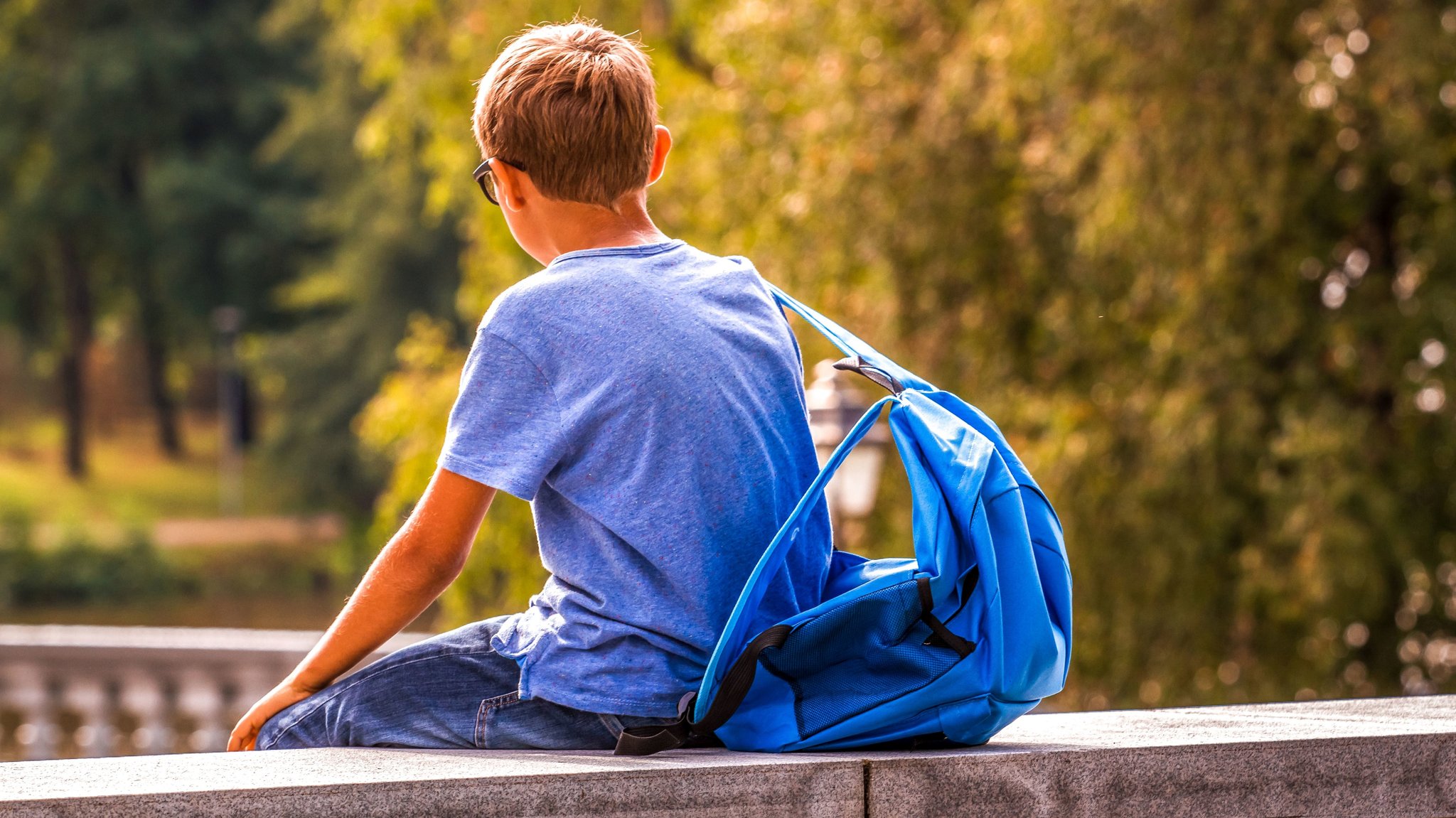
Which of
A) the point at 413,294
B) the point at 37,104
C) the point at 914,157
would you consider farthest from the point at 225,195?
the point at 914,157

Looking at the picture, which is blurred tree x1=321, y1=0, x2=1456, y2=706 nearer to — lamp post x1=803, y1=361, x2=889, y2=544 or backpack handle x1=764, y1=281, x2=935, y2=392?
lamp post x1=803, y1=361, x2=889, y2=544

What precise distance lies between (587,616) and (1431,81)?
19.6 feet

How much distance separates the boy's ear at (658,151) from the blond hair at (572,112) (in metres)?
0.03

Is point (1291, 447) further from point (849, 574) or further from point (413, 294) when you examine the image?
point (413, 294)

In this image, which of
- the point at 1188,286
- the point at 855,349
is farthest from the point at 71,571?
the point at 855,349

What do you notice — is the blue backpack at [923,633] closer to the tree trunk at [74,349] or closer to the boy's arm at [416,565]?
the boy's arm at [416,565]

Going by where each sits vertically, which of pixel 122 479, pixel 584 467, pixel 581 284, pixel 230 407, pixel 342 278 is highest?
pixel 581 284

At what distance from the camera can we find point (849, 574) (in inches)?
90.0

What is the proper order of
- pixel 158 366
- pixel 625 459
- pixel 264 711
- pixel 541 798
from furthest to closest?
pixel 158 366, pixel 264 711, pixel 625 459, pixel 541 798

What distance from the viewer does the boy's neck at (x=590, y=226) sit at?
2207 mm

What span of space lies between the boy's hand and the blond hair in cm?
76

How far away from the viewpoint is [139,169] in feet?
123

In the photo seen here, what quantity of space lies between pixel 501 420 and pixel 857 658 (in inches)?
21.5

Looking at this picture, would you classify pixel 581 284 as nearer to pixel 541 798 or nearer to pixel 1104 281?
pixel 541 798
